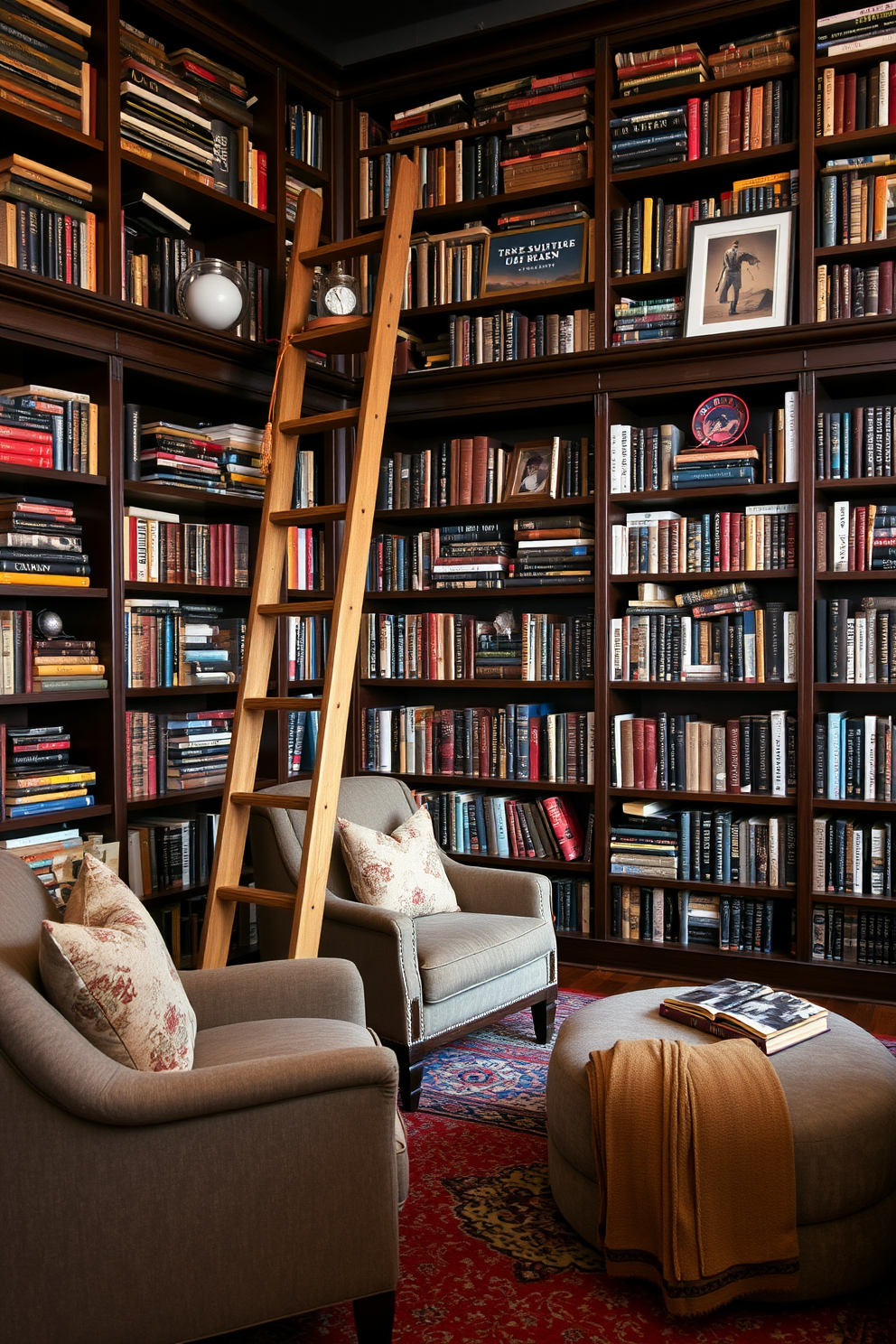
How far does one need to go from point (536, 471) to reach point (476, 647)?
0.71 meters

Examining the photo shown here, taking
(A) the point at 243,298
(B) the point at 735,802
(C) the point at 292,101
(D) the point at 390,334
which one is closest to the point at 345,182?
(C) the point at 292,101

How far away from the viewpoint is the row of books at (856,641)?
3.73 metres

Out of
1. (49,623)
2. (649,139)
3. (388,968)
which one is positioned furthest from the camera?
(649,139)

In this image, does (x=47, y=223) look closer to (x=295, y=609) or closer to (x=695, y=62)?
(x=295, y=609)

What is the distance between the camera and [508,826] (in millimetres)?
4320

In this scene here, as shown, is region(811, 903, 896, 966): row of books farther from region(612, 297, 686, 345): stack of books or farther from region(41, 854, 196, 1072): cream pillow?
region(41, 854, 196, 1072): cream pillow

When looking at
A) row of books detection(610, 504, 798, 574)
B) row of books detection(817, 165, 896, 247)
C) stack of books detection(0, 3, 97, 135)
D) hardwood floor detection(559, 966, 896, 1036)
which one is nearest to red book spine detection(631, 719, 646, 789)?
row of books detection(610, 504, 798, 574)

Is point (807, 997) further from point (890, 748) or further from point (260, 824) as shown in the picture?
point (260, 824)

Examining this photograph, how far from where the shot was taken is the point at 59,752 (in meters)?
3.45

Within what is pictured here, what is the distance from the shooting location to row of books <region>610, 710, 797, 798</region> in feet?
12.7

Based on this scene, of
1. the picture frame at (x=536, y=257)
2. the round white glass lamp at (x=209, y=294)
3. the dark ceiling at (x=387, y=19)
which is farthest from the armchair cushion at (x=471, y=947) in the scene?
the dark ceiling at (x=387, y=19)

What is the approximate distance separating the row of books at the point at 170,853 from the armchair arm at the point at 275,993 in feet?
4.13

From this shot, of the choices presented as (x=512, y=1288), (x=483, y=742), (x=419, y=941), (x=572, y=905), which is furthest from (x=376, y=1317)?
(x=483, y=742)

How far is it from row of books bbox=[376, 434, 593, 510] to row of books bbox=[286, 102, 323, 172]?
3.88 feet
